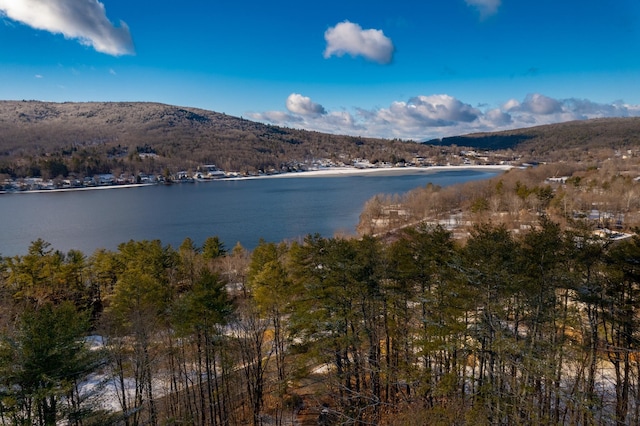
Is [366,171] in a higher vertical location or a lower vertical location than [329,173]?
higher

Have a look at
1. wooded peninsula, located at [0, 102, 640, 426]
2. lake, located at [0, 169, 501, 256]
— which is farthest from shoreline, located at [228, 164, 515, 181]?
wooded peninsula, located at [0, 102, 640, 426]

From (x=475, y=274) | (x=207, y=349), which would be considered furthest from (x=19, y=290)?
(x=475, y=274)

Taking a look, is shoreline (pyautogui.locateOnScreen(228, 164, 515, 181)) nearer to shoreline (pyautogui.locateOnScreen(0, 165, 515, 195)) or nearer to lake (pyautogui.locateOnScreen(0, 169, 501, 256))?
shoreline (pyautogui.locateOnScreen(0, 165, 515, 195))

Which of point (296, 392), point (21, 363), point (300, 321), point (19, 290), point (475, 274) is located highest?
point (475, 274)

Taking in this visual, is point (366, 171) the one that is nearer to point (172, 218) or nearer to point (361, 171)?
point (361, 171)

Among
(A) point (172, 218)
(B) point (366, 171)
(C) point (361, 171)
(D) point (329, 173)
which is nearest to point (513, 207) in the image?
(A) point (172, 218)

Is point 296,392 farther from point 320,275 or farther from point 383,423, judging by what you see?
point 320,275
